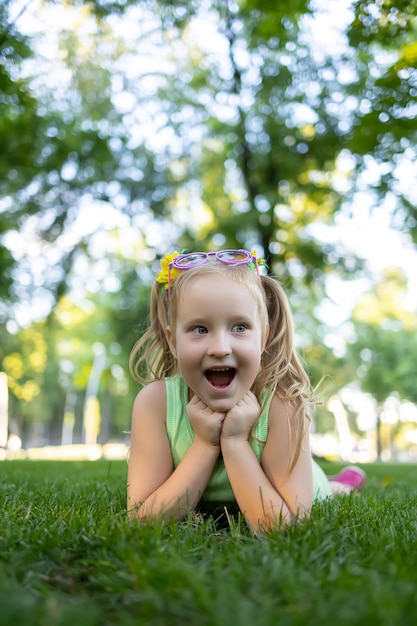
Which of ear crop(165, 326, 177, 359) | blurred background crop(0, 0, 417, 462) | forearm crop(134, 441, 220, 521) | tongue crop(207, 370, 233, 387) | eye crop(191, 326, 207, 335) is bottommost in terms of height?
forearm crop(134, 441, 220, 521)

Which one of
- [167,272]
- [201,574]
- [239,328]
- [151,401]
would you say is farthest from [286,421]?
[201,574]

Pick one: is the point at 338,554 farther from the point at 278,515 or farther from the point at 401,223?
the point at 401,223

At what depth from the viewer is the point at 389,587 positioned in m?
1.35

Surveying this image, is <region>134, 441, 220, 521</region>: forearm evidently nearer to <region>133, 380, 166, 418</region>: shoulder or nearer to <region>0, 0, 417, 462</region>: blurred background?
<region>133, 380, 166, 418</region>: shoulder

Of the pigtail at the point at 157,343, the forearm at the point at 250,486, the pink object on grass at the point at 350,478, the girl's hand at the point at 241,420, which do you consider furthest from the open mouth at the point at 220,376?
the pink object on grass at the point at 350,478

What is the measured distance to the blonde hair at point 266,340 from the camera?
8.72 ft

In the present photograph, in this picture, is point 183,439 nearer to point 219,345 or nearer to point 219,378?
point 219,378

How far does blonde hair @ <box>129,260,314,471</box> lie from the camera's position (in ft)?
8.72

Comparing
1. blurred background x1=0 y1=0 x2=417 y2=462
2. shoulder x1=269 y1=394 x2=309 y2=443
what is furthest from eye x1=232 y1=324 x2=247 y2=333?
blurred background x1=0 y1=0 x2=417 y2=462

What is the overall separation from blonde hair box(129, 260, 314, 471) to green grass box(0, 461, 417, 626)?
0.57 metres

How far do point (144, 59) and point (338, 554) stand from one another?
13637 millimetres

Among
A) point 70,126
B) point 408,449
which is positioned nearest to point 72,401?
point 408,449

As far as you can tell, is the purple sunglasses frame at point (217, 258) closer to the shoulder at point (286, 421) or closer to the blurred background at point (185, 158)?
the shoulder at point (286, 421)

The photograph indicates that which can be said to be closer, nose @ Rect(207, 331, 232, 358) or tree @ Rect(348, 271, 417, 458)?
nose @ Rect(207, 331, 232, 358)
